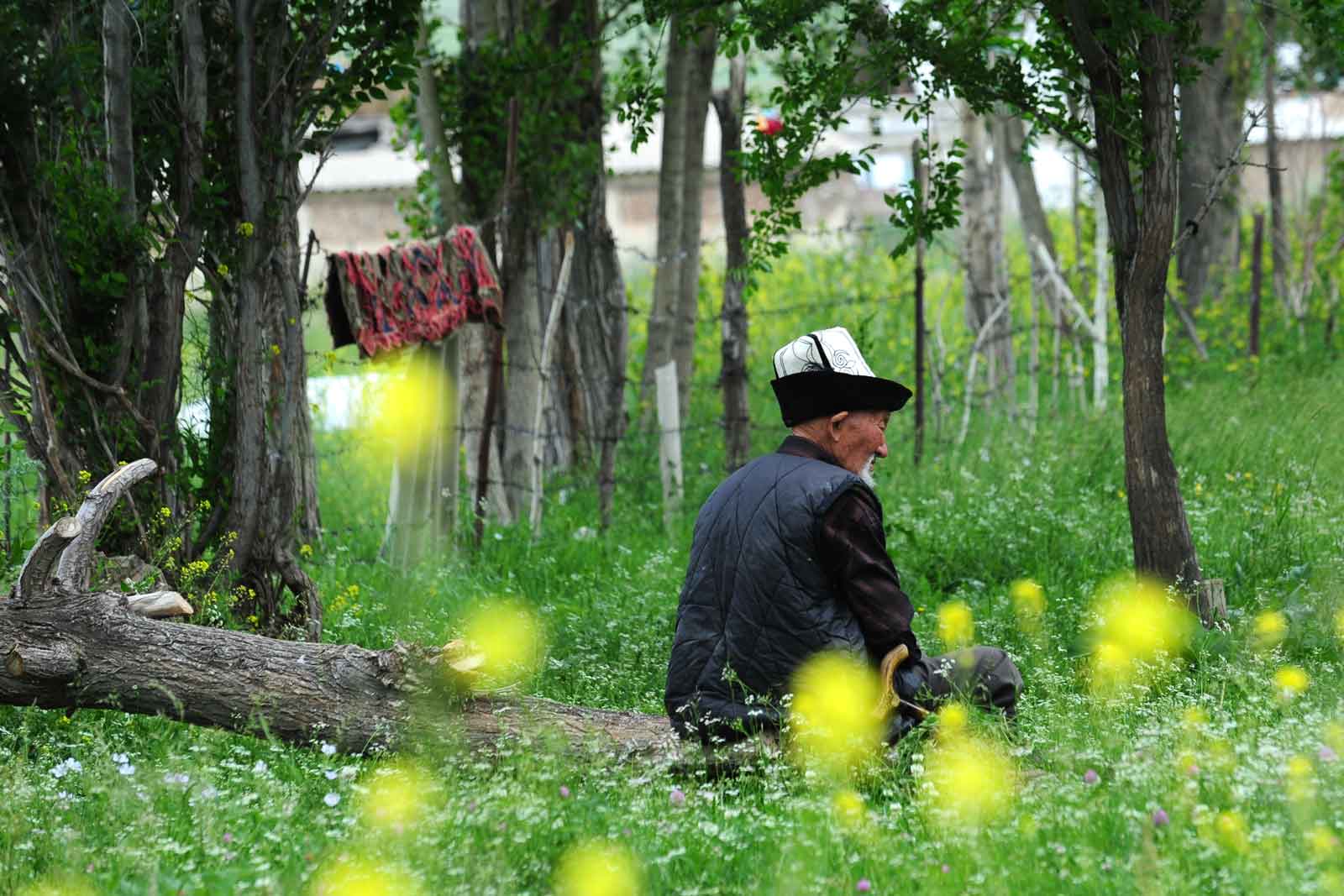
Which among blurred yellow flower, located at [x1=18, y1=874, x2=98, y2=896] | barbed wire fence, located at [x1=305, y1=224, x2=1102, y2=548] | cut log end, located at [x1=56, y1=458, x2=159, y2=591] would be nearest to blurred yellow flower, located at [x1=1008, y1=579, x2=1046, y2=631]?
barbed wire fence, located at [x1=305, y1=224, x2=1102, y2=548]

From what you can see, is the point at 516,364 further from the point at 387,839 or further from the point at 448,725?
the point at 387,839

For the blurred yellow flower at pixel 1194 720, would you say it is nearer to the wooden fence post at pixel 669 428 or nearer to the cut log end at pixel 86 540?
the cut log end at pixel 86 540

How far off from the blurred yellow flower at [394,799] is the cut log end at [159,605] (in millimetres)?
1350

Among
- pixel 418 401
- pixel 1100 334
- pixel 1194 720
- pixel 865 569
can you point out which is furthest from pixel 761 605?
pixel 1100 334

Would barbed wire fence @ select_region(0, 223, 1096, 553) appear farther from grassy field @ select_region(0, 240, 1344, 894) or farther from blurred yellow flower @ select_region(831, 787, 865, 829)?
blurred yellow flower @ select_region(831, 787, 865, 829)

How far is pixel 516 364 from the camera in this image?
10766 mm

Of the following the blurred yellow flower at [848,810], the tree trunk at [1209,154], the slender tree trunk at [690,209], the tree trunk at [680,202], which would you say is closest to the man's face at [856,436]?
the blurred yellow flower at [848,810]

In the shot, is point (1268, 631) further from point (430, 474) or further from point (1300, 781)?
point (430, 474)

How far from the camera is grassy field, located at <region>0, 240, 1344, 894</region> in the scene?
379cm

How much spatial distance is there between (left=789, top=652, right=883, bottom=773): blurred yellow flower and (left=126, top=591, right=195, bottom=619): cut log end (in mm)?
2349

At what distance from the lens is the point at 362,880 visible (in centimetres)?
364

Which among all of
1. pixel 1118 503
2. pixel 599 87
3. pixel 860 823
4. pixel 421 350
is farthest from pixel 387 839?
pixel 599 87

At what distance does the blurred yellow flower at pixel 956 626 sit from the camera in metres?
4.72

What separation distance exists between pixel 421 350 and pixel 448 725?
4266mm
